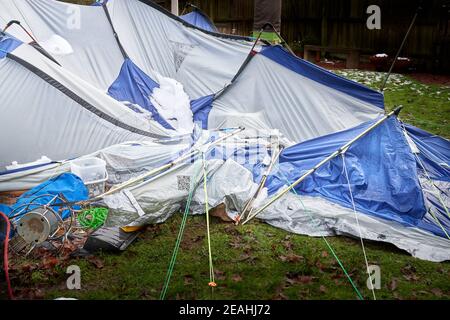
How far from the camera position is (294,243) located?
4266 millimetres

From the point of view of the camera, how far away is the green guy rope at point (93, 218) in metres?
4.42

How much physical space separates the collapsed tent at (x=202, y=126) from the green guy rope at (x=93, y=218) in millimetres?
293

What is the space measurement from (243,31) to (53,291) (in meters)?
14.0

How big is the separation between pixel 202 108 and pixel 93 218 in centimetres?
343

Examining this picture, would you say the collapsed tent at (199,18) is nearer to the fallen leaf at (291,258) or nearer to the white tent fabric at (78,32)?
the white tent fabric at (78,32)

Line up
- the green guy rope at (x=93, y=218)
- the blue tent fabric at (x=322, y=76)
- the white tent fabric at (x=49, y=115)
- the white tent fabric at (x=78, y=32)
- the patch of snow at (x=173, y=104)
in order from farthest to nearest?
the patch of snow at (x=173, y=104)
the white tent fabric at (x=78, y=32)
the blue tent fabric at (x=322, y=76)
the white tent fabric at (x=49, y=115)
the green guy rope at (x=93, y=218)

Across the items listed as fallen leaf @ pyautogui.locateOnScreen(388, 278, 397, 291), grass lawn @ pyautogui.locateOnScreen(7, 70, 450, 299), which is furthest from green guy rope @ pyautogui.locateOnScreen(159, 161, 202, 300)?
fallen leaf @ pyautogui.locateOnScreen(388, 278, 397, 291)

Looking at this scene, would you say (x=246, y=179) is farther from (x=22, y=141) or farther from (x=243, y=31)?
(x=243, y=31)

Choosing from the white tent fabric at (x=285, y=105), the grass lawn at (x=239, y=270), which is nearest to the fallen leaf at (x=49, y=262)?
the grass lawn at (x=239, y=270)

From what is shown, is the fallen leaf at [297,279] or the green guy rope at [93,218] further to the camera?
the green guy rope at [93,218]

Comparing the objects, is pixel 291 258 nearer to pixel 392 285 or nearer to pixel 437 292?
pixel 392 285

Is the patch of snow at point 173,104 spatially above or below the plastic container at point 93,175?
above

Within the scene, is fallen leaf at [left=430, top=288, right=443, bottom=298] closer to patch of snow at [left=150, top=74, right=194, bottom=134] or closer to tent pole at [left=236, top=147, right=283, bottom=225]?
tent pole at [left=236, top=147, right=283, bottom=225]

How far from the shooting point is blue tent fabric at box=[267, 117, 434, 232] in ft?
15.0
